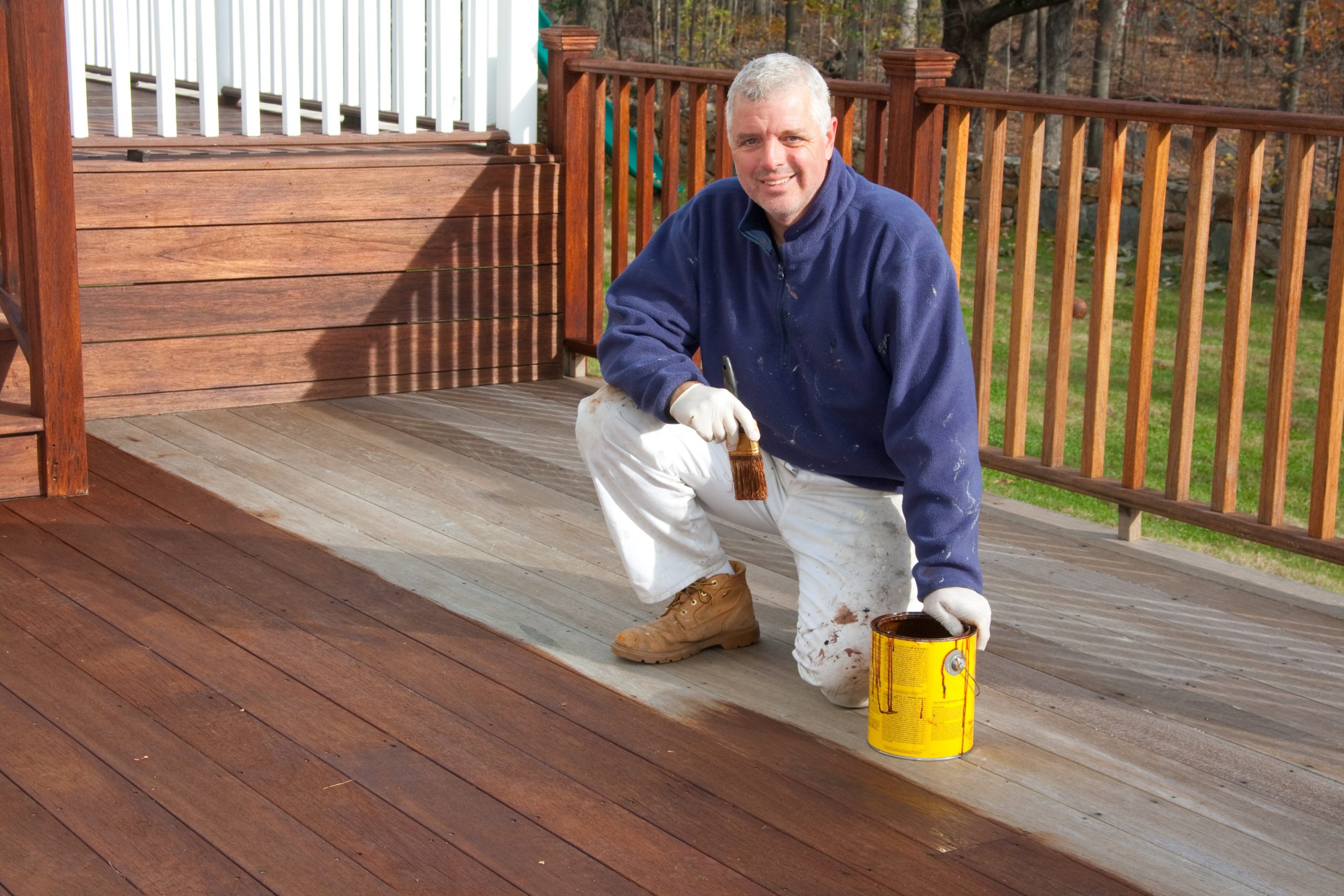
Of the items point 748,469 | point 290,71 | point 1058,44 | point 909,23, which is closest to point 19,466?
point 290,71

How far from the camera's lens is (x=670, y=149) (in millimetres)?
4543

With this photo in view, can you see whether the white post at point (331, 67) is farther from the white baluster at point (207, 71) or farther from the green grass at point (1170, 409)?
the green grass at point (1170, 409)

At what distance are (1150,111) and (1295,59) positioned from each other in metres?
9.37

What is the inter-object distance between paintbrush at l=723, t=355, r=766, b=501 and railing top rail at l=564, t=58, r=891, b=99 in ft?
4.41

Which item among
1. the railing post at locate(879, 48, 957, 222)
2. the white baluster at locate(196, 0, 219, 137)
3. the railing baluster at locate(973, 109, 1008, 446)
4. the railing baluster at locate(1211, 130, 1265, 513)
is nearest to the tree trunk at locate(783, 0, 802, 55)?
the white baluster at locate(196, 0, 219, 137)

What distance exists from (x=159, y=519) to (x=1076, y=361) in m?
5.10

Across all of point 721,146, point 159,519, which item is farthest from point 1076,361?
point 159,519

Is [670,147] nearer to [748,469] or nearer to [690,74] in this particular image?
[690,74]

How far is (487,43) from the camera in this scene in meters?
4.88

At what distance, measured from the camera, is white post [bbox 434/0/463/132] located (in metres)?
4.82

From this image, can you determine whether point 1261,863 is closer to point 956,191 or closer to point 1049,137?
point 956,191

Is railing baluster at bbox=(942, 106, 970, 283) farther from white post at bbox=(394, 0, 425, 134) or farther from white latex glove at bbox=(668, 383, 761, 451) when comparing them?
white post at bbox=(394, 0, 425, 134)

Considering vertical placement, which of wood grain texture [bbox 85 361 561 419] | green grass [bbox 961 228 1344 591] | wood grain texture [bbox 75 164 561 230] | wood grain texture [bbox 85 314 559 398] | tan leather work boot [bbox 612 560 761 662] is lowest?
green grass [bbox 961 228 1344 591]

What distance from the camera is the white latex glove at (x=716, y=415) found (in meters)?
2.44
